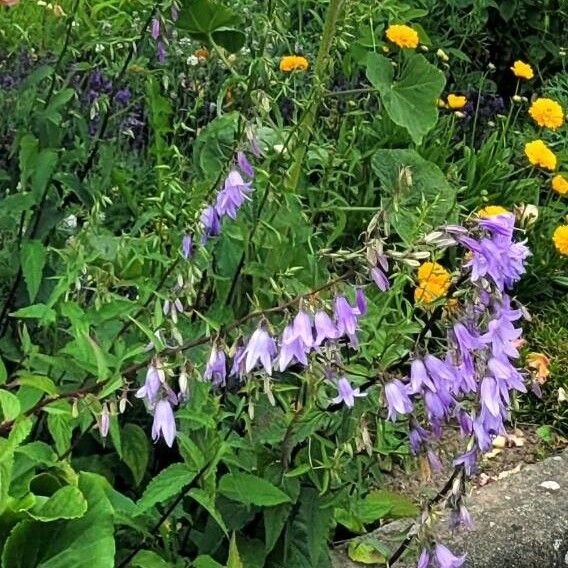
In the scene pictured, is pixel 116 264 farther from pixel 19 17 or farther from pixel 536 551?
pixel 19 17

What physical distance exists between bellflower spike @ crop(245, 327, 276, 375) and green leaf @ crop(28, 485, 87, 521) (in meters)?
0.35

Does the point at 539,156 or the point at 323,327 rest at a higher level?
the point at 323,327

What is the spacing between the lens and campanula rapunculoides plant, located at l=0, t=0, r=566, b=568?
1506 mm

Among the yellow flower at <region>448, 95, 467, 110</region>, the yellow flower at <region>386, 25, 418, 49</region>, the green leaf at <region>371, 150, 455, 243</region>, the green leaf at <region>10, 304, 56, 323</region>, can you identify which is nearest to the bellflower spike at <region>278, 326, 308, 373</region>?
the green leaf at <region>10, 304, 56, 323</region>

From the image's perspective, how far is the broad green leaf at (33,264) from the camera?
1.91 metres

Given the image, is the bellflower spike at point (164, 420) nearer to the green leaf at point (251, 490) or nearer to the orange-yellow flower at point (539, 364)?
the green leaf at point (251, 490)

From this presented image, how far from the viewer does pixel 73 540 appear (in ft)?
5.47

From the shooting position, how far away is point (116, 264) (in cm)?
188

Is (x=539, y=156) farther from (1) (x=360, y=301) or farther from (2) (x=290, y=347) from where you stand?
(2) (x=290, y=347)

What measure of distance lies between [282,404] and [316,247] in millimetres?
372

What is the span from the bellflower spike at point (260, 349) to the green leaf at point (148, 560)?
1.48ft

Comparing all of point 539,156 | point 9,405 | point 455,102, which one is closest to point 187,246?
point 9,405

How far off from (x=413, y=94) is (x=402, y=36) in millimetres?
1359

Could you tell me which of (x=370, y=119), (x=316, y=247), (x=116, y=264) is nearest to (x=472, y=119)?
Answer: (x=370, y=119)
